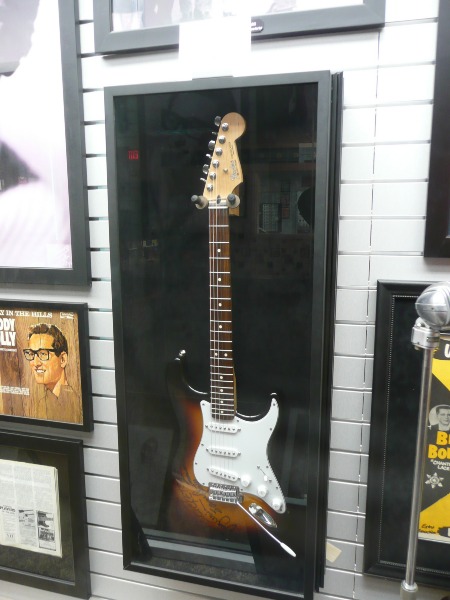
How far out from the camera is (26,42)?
1.27 m

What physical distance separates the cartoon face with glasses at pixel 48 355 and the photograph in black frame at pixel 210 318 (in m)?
0.26

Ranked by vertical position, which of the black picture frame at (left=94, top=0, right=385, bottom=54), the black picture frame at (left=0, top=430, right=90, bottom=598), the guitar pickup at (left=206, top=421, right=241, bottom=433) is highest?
the black picture frame at (left=94, top=0, right=385, bottom=54)

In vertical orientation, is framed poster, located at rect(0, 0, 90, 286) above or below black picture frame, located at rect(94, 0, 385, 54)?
below

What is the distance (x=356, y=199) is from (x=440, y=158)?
19cm

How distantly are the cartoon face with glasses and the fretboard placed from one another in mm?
471

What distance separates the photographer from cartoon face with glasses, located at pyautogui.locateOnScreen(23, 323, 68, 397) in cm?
139

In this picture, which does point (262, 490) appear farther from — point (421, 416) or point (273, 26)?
point (273, 26)

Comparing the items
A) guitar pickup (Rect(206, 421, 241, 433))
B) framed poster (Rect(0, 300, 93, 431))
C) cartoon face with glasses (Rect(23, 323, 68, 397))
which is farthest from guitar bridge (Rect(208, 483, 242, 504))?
cartoon face with glasses (Rect(23, 323, 68, 397))

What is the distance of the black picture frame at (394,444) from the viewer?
1125 mm

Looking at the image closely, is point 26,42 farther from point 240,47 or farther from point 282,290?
point 282,290

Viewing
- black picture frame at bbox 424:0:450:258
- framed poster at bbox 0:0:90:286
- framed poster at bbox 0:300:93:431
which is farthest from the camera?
framed poster at bbox 0:300:93:431

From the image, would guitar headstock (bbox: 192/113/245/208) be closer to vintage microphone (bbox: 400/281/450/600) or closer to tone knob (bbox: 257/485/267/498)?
vintage microphone (bbox: 400/281/450/600)

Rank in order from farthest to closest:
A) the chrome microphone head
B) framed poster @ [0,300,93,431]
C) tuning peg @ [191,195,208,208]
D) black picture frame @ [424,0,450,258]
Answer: framed poster @ [0,300,93,431]
tuning peg @ [191,195,208,208]
black picture frame @ [424,0,450,258]
the chrome microphone head

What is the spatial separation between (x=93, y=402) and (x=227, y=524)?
502 mm
